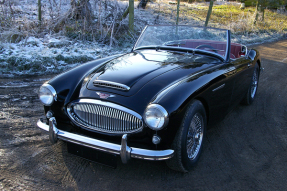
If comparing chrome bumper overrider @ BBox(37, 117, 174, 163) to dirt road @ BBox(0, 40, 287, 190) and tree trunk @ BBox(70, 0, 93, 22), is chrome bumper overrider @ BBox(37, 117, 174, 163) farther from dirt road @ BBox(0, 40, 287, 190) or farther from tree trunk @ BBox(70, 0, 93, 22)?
tree trunk @ BBox(70, 0, 93, 22)

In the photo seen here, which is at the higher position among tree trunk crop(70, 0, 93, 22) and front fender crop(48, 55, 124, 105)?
tree trunk crop(70, 0, 93, 22)

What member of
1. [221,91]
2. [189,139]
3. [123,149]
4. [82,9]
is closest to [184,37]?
[221,91]

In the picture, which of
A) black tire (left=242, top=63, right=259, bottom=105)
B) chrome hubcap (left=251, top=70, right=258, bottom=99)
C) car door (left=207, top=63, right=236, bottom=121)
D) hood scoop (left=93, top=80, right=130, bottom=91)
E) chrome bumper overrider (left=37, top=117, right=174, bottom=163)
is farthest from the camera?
chrome hubcap (left=251, top=70, right=258, bottom=99)

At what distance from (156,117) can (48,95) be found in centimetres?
127

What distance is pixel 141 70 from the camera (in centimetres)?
282

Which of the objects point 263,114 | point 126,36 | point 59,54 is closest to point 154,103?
point 263,114

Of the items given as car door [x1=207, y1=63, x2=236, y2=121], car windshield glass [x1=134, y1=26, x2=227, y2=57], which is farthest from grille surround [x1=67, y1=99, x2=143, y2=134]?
car windshield glass [x1=134, y1=26, x2=227, y2=57]

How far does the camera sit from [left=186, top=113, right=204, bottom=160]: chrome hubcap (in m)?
2.50

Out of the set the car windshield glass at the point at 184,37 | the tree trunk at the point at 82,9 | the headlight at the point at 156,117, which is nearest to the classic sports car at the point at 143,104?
the headlight at the point at 156,117

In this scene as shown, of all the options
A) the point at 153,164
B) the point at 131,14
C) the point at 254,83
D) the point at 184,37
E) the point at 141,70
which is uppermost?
the point at 131,14

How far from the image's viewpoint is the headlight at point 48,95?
2629 millimetres

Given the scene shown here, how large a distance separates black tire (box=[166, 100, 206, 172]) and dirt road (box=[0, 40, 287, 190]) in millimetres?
144

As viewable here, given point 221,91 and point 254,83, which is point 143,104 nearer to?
point 221,91

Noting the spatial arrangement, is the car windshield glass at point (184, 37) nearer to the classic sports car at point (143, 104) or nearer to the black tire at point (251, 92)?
the classic sports car at point (143, 104)
